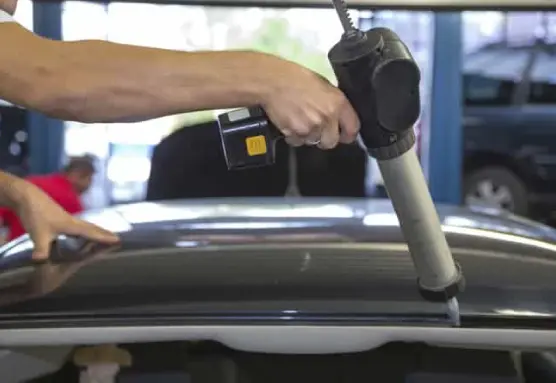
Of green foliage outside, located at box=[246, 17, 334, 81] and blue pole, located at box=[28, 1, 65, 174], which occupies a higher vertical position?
green foliage outside, located at box=[246, 17, 334, 81]

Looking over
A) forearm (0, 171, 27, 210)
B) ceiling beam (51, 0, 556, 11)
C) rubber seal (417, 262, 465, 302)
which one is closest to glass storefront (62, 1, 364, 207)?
ceiling beam (51, 0, 556, 11)

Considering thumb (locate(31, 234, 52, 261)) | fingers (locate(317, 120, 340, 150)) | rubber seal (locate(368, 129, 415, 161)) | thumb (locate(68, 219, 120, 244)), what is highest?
fingers (locate(317, 120, 340, 150))

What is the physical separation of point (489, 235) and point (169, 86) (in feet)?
1.95

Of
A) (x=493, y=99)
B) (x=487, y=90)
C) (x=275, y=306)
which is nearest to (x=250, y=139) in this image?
(x=275, y=306)

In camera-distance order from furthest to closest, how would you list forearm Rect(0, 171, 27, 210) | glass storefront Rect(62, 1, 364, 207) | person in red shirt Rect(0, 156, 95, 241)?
glass storefront Rect(62, 1, 364, 207) → person in red shirt Rect(0, 156, 95, 241) → forearm Rect(0, 171, 27, 210)

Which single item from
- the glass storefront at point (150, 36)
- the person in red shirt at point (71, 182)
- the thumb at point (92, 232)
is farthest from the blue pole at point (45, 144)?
the thumb at point (92, 232)

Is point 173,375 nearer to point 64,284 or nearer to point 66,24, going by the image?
point 64,284

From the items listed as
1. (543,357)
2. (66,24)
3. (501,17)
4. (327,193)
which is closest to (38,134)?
(66,24)

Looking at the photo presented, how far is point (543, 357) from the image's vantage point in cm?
145

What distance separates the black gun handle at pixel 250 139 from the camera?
99 cm

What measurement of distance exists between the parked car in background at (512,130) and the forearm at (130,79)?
481cm

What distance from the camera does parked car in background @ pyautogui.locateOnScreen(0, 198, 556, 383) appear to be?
108cm

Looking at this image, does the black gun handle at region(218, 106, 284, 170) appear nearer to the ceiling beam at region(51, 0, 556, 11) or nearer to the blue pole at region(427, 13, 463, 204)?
the ceiling beam at region(51, 0, 556, 11)

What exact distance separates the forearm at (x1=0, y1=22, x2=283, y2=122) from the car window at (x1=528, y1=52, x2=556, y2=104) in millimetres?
5014
